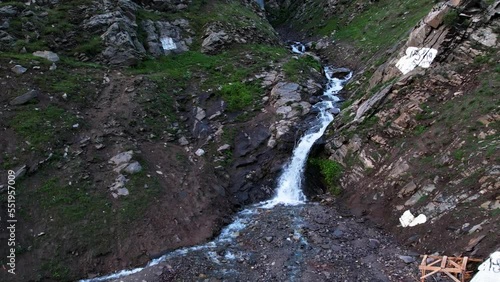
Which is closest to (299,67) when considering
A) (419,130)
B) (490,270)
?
(419,130)

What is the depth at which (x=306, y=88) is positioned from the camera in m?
25.4

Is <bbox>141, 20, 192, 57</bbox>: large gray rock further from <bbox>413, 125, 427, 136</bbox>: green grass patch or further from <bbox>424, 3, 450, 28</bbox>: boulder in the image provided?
<bbox>413, 125, 427, 136</bbox>: green grass patch

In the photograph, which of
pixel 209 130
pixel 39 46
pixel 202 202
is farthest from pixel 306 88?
pixel 39 46

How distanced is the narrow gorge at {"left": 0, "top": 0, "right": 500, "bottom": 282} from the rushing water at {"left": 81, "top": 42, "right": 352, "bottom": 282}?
87 millimetres

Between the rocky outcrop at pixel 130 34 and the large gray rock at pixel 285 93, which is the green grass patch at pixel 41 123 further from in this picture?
the large gray rock at pixel 285 93

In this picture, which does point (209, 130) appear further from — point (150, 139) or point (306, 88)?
point (306, 88)

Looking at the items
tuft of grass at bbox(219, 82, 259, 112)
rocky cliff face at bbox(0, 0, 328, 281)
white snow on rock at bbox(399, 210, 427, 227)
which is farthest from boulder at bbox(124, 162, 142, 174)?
white snow on rock at bbox(399, 210, 427, 227)

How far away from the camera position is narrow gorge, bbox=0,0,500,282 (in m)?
14.4

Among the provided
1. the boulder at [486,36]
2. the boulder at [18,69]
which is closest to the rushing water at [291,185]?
the boulder at [486,36]

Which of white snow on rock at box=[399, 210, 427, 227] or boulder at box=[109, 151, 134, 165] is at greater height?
white snow on rock at box=[399, 210, 427, 227]

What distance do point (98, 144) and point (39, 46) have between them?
32.8 feet

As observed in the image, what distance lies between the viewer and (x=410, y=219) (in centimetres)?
1526

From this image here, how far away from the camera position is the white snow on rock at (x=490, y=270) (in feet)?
35.6

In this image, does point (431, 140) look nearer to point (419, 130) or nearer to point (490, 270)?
point (419, 130)
